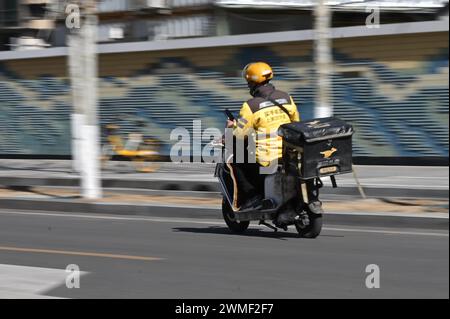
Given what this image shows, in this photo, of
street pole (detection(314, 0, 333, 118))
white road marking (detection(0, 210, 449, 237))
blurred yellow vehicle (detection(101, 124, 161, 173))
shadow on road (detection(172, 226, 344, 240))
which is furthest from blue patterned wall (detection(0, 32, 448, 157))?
shadow on road (detection(172, 226, 344, 240))

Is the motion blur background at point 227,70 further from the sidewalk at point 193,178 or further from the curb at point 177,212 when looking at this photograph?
the curb at point 177,212

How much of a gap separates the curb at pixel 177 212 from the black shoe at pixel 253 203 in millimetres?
1570

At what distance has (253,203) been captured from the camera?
10273mm

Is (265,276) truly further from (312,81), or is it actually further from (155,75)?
(155,75)

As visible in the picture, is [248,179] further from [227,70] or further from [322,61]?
[227,70]

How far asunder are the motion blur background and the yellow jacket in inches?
318

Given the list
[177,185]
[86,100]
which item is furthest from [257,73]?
[177,185]

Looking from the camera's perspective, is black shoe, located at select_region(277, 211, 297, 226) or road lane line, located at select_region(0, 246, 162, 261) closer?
road lane line, located at select_region(0, 246, 162, 261)

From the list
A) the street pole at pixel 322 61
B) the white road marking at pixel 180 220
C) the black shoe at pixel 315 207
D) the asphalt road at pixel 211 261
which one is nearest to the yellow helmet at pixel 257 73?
the black shoe at pixel 315 207

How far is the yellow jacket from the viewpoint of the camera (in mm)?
9922

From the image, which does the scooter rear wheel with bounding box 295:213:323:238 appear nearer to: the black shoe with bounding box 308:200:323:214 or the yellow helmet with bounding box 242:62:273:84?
the black shoe with bounding box 308:200:323:214

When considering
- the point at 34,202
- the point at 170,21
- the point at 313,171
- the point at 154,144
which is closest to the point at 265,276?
the point at 313,171

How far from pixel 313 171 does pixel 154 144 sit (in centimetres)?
1338

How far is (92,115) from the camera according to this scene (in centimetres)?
1459
